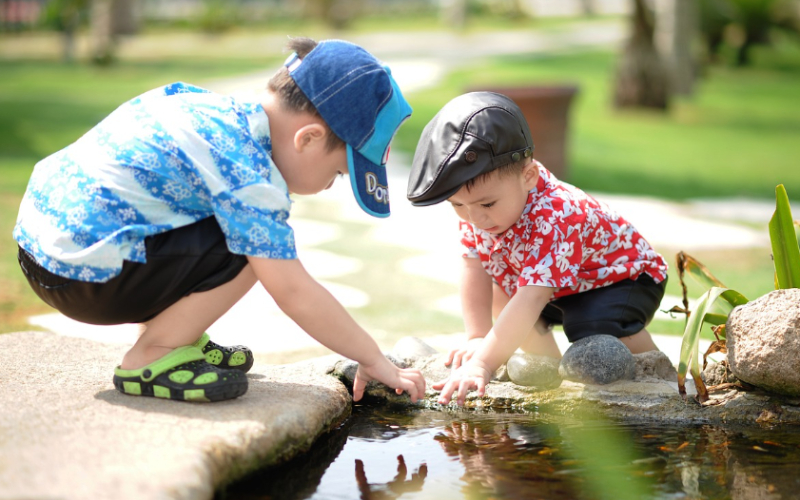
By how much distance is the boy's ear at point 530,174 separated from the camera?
249 cm

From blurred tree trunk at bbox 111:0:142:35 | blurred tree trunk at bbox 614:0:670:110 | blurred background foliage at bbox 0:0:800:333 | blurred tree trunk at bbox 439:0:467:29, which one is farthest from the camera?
blurred tree trunk at bbox 439:0:467:29

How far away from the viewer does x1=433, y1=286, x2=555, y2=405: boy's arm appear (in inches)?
92.7

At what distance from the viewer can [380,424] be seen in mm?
2340

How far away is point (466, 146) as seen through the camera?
2.36 metres

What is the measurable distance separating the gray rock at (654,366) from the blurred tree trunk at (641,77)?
9.60 metres

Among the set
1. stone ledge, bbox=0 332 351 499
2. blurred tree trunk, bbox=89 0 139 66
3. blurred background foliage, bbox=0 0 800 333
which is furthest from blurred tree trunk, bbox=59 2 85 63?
stone ledge, bbox=0 332 351 499

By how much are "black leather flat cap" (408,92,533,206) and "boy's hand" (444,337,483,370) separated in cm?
44

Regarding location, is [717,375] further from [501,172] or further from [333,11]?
[333,11]

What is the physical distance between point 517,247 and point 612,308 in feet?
1.18

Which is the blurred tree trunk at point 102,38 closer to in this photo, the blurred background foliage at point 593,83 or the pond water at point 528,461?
the blurred background foliage at point 593,83

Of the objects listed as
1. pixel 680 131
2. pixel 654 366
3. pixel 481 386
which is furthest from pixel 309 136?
pixel 680 131

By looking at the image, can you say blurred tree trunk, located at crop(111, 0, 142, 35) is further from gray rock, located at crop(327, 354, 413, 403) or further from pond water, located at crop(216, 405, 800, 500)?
pond water, located at crop(216, 405, 800, 500)

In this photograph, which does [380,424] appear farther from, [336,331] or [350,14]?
[350,14]

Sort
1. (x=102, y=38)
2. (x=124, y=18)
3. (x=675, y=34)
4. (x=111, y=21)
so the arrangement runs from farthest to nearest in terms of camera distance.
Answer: (x=124, y=18) < (x=111, y=21) < (x=102, y=38) < (x=675, y=34)
